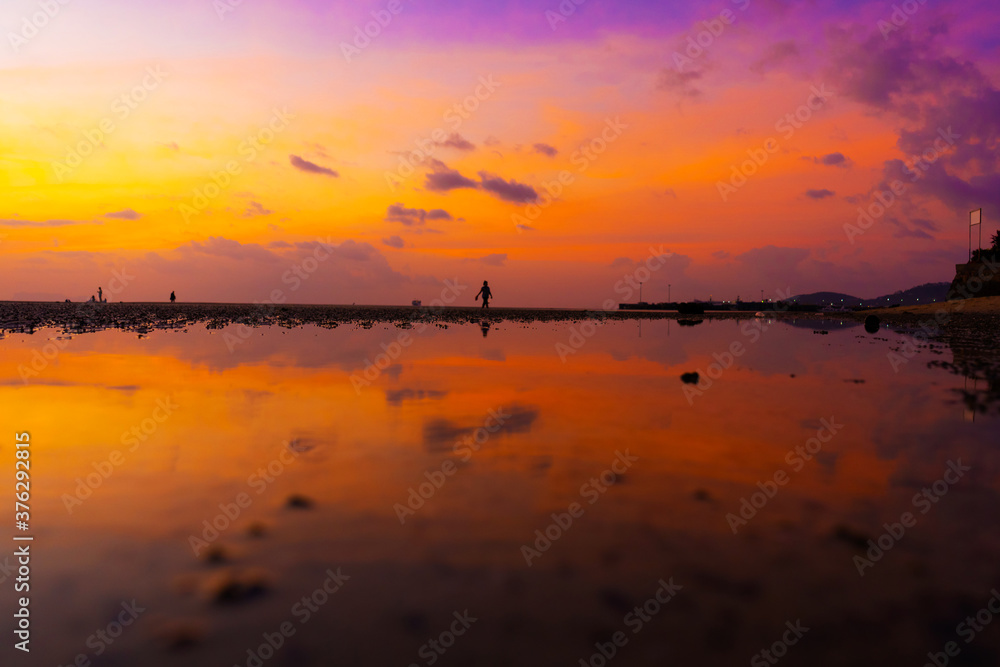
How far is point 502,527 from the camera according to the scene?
6.50 metres

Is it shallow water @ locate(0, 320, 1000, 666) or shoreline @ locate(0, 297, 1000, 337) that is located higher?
shoreline @ locate(0, 297, 1000, 337)

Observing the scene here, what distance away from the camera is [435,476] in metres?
8.34

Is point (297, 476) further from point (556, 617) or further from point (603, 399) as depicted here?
point (603, 399)

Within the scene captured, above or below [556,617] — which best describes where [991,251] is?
above

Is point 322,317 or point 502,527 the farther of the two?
point 322,317

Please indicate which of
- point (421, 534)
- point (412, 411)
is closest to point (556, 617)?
point (421, 534)

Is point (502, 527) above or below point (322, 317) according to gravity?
below

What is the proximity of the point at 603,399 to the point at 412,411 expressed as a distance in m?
5.00

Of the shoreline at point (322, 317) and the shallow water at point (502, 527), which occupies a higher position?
the shoreline at point (322, 317)

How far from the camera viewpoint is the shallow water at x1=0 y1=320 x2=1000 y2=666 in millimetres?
4469

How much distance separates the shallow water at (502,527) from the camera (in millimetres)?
4469

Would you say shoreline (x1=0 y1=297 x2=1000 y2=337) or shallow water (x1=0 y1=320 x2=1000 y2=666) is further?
shoreline (x1=0 y1=297 x2=1000 y2=337)

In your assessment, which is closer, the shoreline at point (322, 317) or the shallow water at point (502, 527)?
the shallow water at point (502, 527)

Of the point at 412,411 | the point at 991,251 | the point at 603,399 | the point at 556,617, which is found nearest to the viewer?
the point at 556,617
